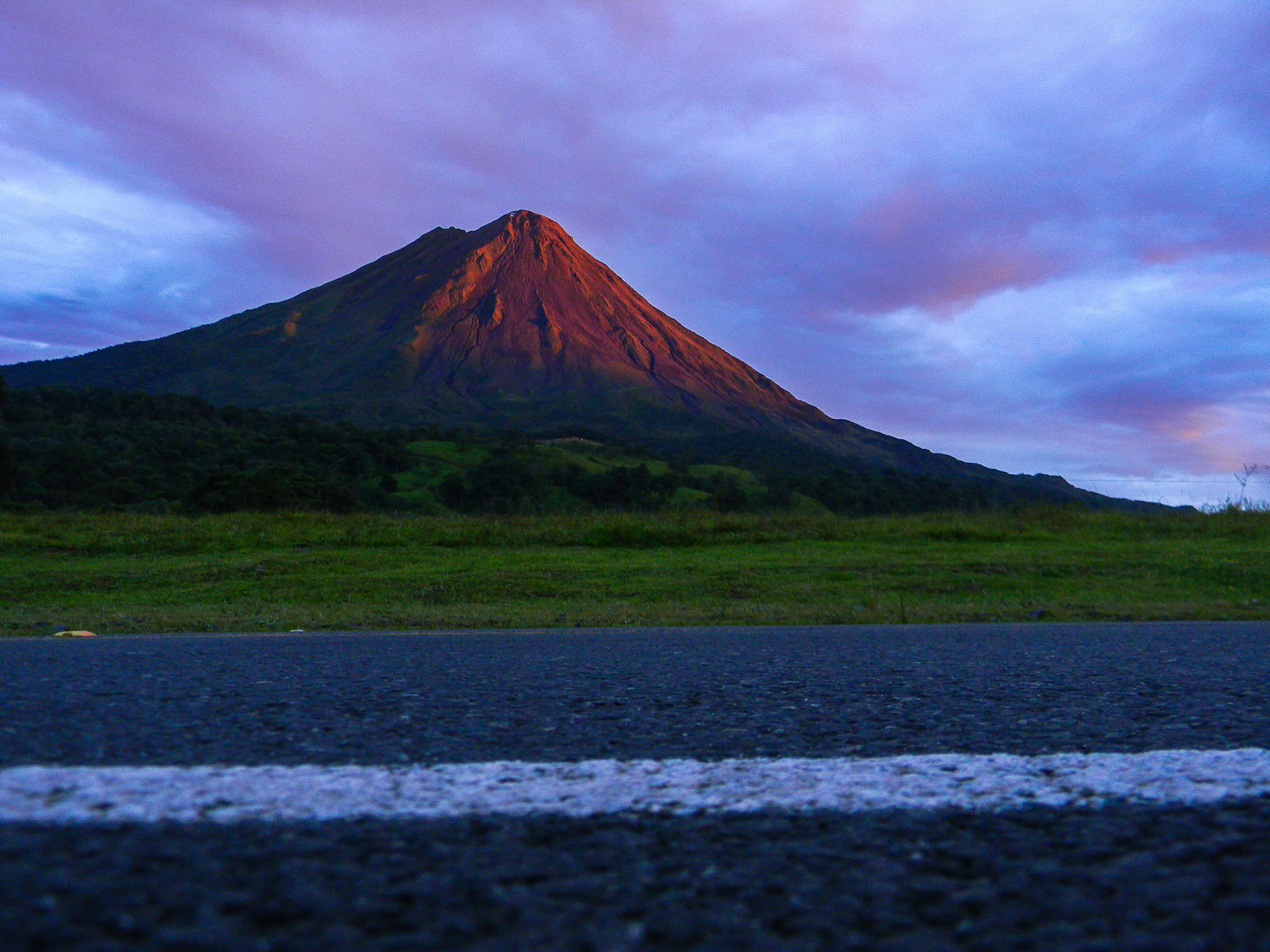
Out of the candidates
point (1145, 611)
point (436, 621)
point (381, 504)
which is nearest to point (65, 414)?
point (381, 504)

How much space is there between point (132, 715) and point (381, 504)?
31260 mm

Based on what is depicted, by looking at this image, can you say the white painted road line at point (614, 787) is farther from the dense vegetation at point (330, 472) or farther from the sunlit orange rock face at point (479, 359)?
the sunlit orange rock face at point (479, 359)

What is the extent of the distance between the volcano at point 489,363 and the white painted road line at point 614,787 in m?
70.2

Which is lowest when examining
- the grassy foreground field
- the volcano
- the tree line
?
the grassy foreground field

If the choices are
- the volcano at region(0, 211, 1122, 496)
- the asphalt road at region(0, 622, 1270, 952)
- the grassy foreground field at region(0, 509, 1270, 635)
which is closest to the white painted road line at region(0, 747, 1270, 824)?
the asphalt road at region(0, 622, 1270, 952)

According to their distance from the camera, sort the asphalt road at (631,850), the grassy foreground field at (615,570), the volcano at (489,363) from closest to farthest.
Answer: the asphalt road at (631,850) < the grassy foreground field at (615,570) < the volcano at (489,363)

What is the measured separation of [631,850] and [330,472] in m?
35.3

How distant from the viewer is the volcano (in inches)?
3479

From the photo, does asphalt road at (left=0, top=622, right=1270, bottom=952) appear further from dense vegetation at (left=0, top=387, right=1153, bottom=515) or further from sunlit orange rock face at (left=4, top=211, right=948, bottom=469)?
sunlit orange rock face at (left=4, top=211, right=948, bottom=469)

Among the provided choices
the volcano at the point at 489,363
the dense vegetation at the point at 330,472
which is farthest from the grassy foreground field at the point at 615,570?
the volcano at the point at 489,363

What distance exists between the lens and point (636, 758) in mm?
1506

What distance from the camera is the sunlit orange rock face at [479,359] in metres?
90.8

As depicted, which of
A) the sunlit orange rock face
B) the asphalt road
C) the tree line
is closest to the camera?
the asphalt road

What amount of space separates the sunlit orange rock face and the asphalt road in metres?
77.8
